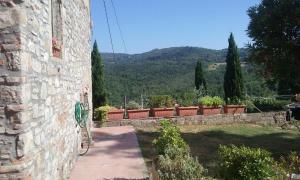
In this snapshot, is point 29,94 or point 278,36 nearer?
point 29,94

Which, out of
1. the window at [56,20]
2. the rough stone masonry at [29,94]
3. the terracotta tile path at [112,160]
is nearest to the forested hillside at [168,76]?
the terracotta tile path at [112,160]

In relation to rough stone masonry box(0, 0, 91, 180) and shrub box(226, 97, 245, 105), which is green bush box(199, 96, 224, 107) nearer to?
shrub box(226, 97, 245, 105)

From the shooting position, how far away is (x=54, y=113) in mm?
6113

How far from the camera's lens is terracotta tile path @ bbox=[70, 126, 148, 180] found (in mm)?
8219

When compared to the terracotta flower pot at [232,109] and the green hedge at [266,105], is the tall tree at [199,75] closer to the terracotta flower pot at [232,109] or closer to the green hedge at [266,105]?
the green hedge at [266,105]

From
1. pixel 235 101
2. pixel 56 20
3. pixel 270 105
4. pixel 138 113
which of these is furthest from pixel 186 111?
pixel 56 20

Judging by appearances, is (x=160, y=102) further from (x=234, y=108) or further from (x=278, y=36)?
(x=278, y=36)

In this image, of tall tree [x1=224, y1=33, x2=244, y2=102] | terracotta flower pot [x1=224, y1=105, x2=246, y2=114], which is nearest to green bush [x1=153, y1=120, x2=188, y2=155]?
terracotta flower pot [x1=224, y1=105, x2=246, y2=114]

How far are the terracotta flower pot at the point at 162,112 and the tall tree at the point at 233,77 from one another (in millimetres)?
4663

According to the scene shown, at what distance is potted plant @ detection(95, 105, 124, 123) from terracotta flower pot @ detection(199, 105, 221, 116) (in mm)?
3337

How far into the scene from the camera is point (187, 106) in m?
16.4

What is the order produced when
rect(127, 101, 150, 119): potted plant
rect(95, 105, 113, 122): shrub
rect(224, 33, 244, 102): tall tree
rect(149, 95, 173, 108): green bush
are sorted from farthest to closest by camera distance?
rect(224, 33, 244, 102): tall tree
rect(149, 95, 173, 108): green bush
rect(127, 101, 150, 119): potted plant
rect(95, 105, 113, 122): shrub

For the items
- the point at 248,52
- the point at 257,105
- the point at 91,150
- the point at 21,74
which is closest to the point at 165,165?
the point at 21,74

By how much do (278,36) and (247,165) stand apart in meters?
8.06
